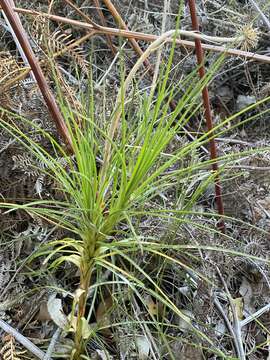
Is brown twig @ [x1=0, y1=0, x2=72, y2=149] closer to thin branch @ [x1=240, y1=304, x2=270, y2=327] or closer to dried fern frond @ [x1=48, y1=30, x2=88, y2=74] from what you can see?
dried fern frond @ [x1=48, y1=30, x2=88, y2=74]

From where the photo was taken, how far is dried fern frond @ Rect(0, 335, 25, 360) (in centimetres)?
99

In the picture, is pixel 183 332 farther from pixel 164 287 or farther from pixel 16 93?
pixel 16 93

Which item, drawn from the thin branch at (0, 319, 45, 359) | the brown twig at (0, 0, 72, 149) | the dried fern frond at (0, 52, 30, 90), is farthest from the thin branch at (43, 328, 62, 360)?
the dried fern frond at (0, 52, 30, 90)

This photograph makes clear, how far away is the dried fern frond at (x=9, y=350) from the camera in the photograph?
992 mm

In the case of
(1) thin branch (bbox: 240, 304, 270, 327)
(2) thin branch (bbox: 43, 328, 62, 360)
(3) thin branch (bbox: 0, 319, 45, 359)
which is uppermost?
(3) thin branch (bbox: 0, 319, 45, 359)

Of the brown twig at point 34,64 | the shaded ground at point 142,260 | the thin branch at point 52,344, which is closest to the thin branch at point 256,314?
the shaded ground at point 142,260

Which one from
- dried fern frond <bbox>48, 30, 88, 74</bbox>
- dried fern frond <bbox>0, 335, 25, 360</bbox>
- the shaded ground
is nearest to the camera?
dried fern frond <bbox>0, 335, 25, 360</bbox>

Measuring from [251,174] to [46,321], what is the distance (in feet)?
1.93

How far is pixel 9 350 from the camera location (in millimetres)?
997

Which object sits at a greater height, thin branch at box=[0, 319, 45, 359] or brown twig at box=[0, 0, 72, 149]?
brown twig at box=[0, 0, 72, 149]

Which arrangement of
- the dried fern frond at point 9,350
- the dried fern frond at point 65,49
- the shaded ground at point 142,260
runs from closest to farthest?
the dried fern frond at point 9,350, the shaded ground at point 142,260, the dried fern frond at point 65,49

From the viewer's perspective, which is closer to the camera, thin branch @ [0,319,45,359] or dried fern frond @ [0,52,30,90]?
thin branch @ [0,319,45,359]

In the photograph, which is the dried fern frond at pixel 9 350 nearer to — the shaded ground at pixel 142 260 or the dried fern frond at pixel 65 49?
the shaded ground at pixel 142 260

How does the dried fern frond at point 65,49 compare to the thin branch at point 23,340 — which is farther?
the dried fern frond at point 65,49
